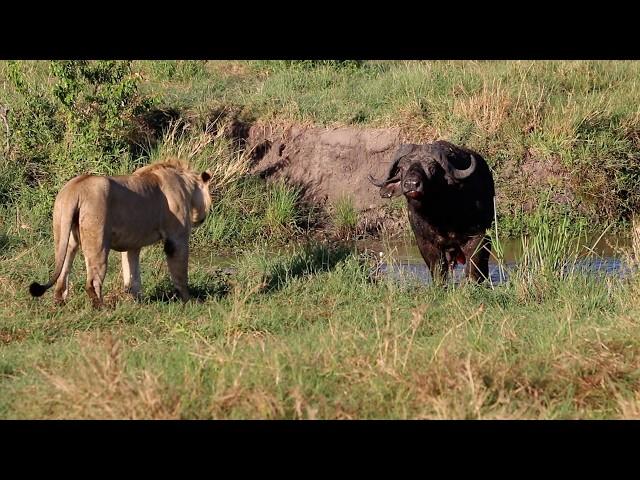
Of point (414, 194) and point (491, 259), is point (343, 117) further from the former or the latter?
point (414, 194)

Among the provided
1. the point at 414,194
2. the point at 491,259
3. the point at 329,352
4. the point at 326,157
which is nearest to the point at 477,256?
the point at 414,194

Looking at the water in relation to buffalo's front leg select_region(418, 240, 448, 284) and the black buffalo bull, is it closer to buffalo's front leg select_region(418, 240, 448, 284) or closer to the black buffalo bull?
buffalo's front leg select_region(418, 240, 448, 284)

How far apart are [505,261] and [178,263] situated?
12.8ft

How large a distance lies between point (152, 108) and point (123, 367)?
8675 millimetres

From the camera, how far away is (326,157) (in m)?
14.1

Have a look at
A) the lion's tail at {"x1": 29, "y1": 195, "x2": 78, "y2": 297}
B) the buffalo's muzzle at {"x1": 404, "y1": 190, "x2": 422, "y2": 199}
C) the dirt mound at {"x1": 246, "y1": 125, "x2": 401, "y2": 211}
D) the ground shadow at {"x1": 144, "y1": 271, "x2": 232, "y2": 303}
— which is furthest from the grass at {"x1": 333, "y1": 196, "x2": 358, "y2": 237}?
the lion's tail at {"x1": 29, "y1": 195, "x2": 78, "y2": 297}

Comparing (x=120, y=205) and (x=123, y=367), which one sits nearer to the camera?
(x=123, y=367)

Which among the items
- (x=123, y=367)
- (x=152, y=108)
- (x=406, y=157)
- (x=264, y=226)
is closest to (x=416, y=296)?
(x=406, y=157)

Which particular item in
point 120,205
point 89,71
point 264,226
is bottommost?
point 264,226

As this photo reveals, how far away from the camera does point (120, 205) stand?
832 cm

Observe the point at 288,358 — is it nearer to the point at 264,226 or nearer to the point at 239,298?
the point at 239,298

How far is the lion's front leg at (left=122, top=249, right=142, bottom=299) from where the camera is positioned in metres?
8.74
